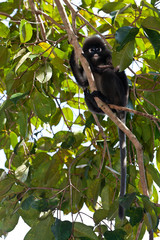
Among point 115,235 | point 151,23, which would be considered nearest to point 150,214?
point 115,235

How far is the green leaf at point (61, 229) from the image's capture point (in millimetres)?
2148

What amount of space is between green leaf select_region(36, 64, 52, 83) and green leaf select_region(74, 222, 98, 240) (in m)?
1.03

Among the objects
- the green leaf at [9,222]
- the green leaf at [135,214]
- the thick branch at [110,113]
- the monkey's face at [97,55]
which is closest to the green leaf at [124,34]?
the thick branch at [110,113]

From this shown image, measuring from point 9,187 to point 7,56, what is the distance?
1095 mm

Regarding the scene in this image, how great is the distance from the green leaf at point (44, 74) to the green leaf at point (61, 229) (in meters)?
1.02

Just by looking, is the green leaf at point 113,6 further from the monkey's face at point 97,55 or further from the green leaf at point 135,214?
the green leaf at point 135,214

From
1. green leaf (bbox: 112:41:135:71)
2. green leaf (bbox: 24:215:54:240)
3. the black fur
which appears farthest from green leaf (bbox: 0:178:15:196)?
green leaf (bbox: 112:41:135:71)

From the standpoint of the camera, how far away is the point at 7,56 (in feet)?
10.2

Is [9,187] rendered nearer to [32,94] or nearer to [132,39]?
[32,94]

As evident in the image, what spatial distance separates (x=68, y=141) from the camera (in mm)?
3104

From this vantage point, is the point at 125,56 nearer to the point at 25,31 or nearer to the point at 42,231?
the point at 25,31

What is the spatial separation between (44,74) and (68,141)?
64 cm

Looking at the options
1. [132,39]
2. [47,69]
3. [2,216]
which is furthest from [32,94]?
[132,39]

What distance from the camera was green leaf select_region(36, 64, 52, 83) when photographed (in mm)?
2707
